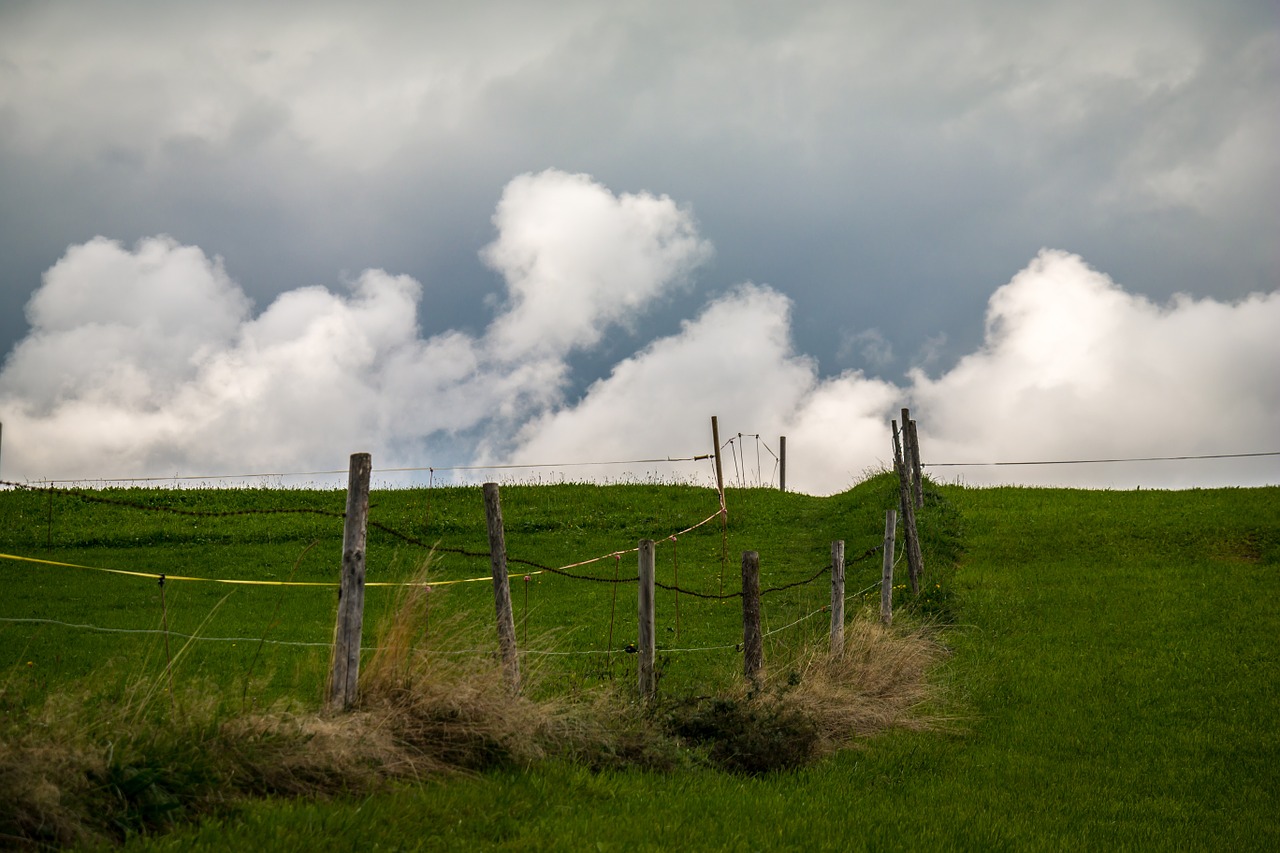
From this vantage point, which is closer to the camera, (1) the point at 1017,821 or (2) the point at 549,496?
(1) the point at 1017,821

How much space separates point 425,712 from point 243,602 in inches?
591

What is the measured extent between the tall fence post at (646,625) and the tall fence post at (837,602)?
3538 millimetres

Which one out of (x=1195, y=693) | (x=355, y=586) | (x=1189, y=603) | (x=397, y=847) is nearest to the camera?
(x=397, y=847)

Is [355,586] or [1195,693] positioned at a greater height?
[355,586]

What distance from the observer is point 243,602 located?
2073cm

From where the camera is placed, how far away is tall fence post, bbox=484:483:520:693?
8188 mm

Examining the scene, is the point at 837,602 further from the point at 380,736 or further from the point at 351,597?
the point at 380,736

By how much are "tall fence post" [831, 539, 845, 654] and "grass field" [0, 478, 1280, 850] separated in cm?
115

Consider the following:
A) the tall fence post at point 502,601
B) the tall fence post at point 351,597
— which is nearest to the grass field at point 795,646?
the tall fence post at point 502,601

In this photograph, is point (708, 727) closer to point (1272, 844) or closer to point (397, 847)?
point (397, 847)

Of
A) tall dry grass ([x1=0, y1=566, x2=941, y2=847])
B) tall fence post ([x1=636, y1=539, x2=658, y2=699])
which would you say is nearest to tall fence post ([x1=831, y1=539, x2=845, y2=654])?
tall dry grass ([x1=0, y1=566, x2=941, y2=847])

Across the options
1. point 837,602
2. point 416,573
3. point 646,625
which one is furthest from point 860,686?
point 416,573

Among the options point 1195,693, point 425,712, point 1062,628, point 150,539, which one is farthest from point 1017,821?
point 150,539

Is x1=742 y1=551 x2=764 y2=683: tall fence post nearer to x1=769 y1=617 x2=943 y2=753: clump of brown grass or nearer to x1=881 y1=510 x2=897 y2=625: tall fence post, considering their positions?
x1=769 y1=617 x2=943 y2=753: clump of brown grass
